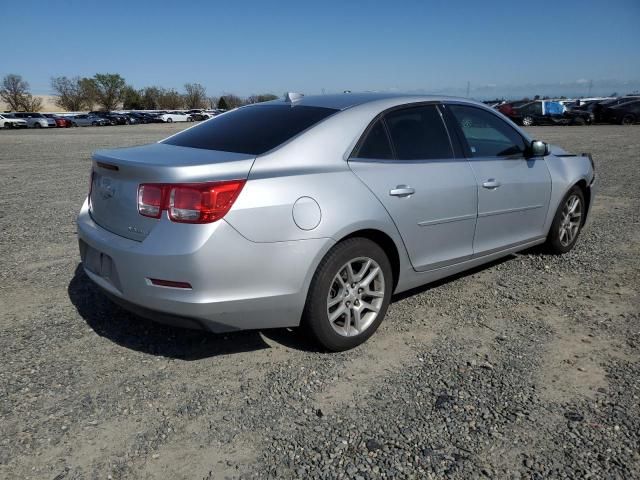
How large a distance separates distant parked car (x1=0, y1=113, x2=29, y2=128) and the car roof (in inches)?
1983

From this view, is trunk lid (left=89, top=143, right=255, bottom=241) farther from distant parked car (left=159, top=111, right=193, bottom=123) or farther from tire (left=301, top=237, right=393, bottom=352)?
distant parked car (left=159, top=111, right=193, bottom=123)

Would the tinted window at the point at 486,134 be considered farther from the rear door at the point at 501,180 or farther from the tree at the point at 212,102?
the tree at the point at 212,102

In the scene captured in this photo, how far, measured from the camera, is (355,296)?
3.34 metres

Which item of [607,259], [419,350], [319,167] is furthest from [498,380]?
[607,259]

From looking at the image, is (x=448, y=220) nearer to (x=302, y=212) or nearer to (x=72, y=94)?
(x=302, y=212)

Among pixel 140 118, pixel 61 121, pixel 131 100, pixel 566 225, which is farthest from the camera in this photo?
pixel 131 100

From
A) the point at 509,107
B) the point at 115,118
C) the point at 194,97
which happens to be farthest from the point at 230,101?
the point at 509,107

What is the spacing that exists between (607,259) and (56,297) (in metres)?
5.09

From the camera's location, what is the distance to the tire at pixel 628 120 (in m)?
30.5

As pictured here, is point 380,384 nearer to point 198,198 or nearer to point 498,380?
point 498,380

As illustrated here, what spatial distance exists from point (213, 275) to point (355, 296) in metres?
0.99

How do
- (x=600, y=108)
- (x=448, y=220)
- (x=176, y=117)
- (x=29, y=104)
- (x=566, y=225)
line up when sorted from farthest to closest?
(x=29, y=104)
(x=176, y=117)
(x=600, y=108)
(x=566, y=225)
(x=448, y=220)

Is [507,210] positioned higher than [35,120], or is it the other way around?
[507,210]

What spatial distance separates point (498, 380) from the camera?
302 cm
